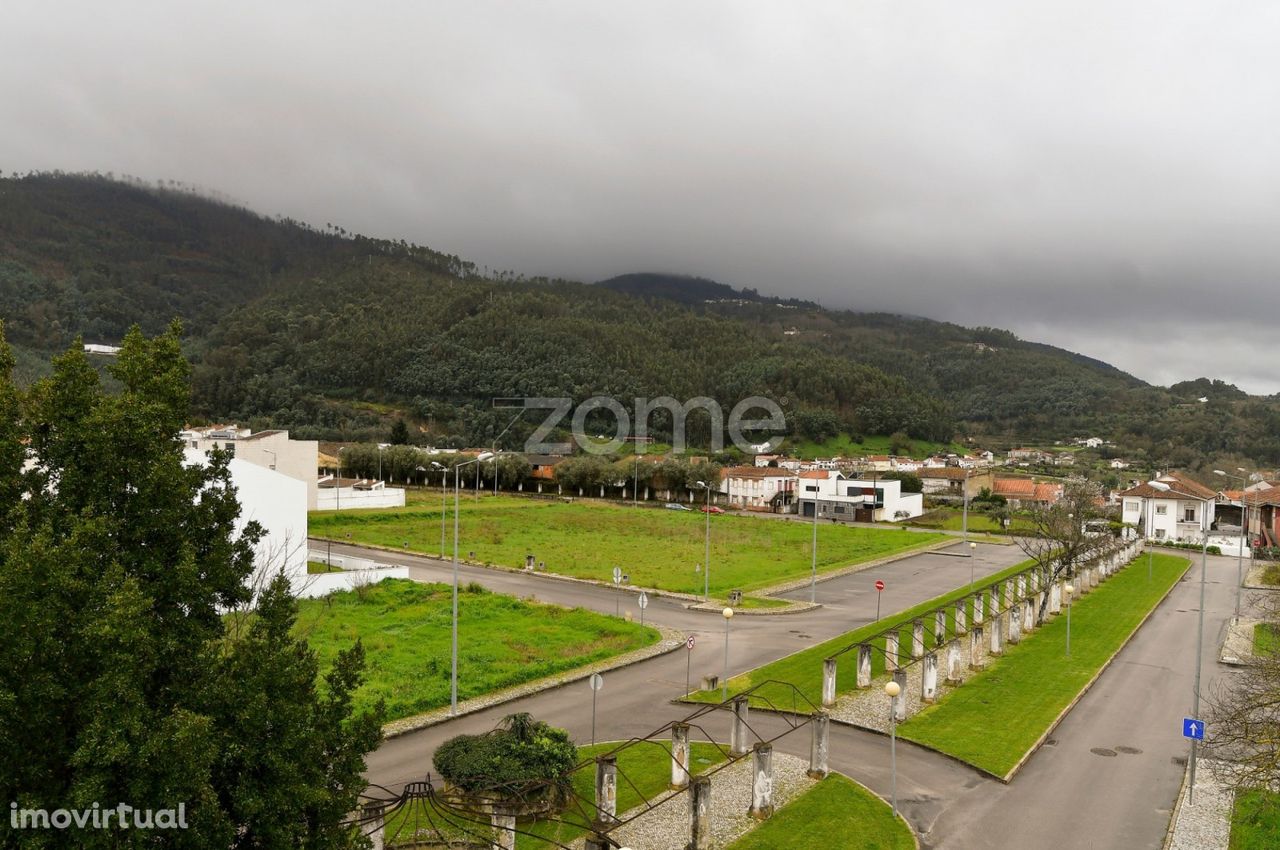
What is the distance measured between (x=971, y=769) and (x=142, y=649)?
17.7 m

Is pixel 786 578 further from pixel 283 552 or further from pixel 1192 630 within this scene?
pixel 283 552

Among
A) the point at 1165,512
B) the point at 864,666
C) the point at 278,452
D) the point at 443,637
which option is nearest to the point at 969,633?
the point at 864,666

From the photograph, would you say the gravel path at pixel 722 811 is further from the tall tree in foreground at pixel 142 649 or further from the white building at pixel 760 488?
the white building at pixel 760 488

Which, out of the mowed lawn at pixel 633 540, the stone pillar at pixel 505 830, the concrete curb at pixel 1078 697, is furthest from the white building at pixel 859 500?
the stone pillar at pixel 505 830

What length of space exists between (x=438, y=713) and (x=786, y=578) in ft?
86.3

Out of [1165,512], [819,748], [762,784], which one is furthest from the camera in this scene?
[1165,512]

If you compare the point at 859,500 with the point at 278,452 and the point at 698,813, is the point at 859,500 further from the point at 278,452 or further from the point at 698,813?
the point at 698,813

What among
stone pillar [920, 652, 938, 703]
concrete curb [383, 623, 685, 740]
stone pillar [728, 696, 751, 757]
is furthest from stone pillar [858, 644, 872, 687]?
concrete curb [383, 623, 685, 740]

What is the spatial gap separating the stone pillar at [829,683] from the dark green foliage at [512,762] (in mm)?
8875

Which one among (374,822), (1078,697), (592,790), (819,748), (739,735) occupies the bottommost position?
(592,790)

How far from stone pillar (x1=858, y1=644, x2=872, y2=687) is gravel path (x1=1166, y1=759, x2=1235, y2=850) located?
826cm

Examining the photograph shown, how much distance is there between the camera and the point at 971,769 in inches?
736

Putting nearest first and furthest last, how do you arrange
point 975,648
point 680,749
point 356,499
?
point 680,749, point 975,648, point 356,499

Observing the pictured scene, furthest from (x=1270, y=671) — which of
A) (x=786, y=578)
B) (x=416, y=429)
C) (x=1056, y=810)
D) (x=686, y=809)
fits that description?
(x=416, y=429)
